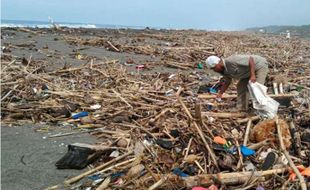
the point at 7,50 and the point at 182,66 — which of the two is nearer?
the point at 182,66

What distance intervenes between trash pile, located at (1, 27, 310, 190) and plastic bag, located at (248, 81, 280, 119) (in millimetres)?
192

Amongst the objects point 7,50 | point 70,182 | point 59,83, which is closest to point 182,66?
point 59,83

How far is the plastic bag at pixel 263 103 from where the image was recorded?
6664 mm

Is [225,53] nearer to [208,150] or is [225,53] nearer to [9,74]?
[9,74]

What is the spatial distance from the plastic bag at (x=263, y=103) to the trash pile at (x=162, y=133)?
0.63 ft

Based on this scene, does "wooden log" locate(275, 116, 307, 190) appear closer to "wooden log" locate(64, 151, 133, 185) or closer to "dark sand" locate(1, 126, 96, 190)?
"wooden log" locate(64, 151, 133, 185)

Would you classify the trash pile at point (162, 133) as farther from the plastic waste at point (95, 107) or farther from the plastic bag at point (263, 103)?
the plastic bag at point (263, 103)

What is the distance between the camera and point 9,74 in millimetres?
9352

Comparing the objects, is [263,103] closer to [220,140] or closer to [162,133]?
[220,140]

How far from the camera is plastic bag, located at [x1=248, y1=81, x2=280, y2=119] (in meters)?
6.66

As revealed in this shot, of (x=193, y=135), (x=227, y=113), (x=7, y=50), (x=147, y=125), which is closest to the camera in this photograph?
(x=193, y=135)

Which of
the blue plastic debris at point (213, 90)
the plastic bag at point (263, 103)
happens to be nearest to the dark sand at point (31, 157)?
the plastic bag at point (263, 103)

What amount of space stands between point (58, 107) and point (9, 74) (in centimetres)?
271

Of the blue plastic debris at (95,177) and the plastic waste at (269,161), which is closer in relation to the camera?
the blue plastic debris at (95,177)
